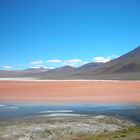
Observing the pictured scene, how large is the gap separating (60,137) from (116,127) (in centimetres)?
402

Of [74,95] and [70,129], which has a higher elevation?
[74,95]

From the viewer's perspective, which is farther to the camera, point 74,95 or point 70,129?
point 74,95

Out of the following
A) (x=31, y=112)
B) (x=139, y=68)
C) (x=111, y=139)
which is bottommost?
(x=111, y=139)

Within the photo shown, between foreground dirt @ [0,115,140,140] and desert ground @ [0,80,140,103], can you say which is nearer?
foreground dirt @ [0,115,140,140]

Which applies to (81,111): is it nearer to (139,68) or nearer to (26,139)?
(26,139)

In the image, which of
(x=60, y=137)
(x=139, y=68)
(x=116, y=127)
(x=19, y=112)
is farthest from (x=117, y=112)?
(x=139, y=68)

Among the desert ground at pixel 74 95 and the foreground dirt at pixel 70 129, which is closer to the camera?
the foreground dirt at pixel 70 129

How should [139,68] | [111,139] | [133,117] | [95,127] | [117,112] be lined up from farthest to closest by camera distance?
[139,68] → [117,112] → [133,117] → [95,127] → [111,139]

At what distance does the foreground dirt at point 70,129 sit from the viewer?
16.9 metres

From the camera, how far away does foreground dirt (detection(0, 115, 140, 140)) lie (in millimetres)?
16875

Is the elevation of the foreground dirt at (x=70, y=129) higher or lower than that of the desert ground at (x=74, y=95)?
lower

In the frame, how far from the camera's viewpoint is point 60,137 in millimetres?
17062

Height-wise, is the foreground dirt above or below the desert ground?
below

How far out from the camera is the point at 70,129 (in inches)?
731
